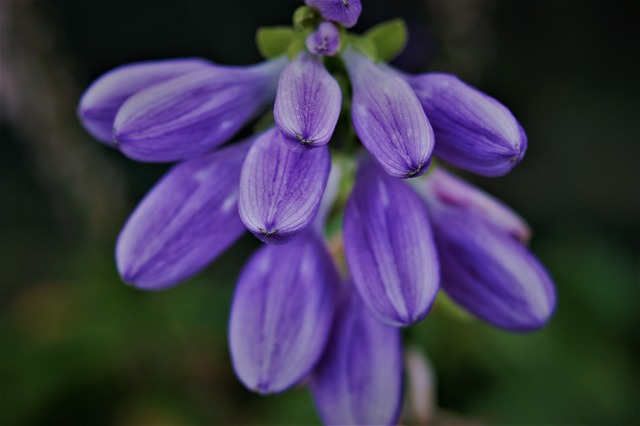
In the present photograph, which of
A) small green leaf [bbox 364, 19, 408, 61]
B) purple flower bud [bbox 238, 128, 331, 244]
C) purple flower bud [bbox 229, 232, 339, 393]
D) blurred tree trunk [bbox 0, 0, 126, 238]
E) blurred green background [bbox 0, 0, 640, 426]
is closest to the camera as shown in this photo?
purple flower bud [bbox 238, 128, 331, 244]

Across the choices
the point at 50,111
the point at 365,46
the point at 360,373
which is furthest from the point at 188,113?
the point at 50,111

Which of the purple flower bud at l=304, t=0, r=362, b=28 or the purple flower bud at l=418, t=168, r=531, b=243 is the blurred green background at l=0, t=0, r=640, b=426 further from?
the purple flower bud at l=304, t=0, r=362, b=28

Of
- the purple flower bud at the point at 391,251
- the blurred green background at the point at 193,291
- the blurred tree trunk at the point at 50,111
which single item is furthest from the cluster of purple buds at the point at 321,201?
the blurred tree trunk at the point at 50,111

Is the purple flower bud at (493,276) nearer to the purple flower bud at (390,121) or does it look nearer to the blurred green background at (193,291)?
the purple flower bud at (390,121)

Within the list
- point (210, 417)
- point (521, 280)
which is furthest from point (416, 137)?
point (210, 417)

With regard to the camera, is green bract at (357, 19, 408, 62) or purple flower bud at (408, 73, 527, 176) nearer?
purple flower bud at (408, 73, 527, 176)

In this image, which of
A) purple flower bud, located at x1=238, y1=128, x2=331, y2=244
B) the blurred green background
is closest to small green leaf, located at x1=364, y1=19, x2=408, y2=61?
purple flower bud, located at x1=238, y1=128, x2=331, y2=244
